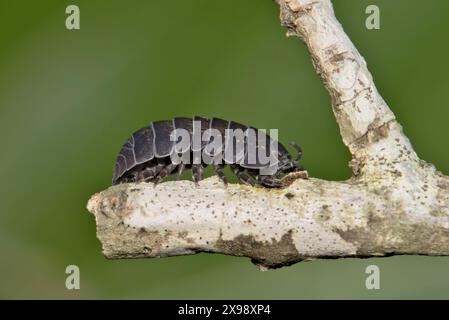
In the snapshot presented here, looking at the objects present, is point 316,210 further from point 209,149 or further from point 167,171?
point 167,171

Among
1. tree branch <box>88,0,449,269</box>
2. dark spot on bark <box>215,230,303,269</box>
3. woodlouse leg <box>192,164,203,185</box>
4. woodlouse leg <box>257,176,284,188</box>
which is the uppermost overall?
woodlouse leg <box>192,164,203,185</box>

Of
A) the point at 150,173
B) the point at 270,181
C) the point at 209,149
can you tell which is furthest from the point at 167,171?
the point at 270,181

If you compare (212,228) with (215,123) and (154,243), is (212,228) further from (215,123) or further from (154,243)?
(215,123)

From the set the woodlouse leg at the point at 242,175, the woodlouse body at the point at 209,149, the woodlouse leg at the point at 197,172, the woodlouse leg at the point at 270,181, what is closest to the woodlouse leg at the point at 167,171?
the woodlouse body at the point at 209,149

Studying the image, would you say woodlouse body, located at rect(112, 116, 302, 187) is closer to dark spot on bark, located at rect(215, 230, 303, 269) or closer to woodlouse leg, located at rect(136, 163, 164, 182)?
woodlouse leg, located at rect(136, 163, 164, 182)

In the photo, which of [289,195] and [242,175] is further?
[242,175]

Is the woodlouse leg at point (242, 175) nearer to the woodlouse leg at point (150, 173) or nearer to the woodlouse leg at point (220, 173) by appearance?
the woodlouse leg at point (220, 173)

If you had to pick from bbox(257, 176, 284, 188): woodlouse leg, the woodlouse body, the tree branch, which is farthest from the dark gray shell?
bbox(257, 176, 284, 188): woodlouse leg
